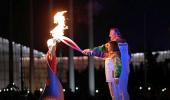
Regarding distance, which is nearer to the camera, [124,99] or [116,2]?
[124,99]

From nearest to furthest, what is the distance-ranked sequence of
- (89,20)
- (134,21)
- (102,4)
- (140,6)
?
(89,20)
(102,4)
(140,6)
(134,21)

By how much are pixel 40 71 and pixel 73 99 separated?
68.5 meters

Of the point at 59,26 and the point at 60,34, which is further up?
the point at 59,26

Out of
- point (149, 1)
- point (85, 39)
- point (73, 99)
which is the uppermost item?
point (149, 1)

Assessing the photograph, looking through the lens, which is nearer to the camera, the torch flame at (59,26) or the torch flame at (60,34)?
the torch flame at (60,34)

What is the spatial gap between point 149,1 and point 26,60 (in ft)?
85.1

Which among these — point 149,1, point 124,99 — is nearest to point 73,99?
point 124,99

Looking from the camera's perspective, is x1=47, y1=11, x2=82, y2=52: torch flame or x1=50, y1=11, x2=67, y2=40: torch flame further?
x1=50, y1=11, x2=67, y2=40: torch flame

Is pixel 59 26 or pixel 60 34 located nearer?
pixel 60 34

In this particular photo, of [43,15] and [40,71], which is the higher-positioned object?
[43,15]

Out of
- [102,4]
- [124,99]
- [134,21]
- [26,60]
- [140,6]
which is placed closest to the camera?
[124,99]

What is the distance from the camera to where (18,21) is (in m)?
80.9

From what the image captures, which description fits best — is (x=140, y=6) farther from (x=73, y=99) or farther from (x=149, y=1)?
(x=73, y=99)

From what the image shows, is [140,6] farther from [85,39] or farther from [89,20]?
[89,20]
